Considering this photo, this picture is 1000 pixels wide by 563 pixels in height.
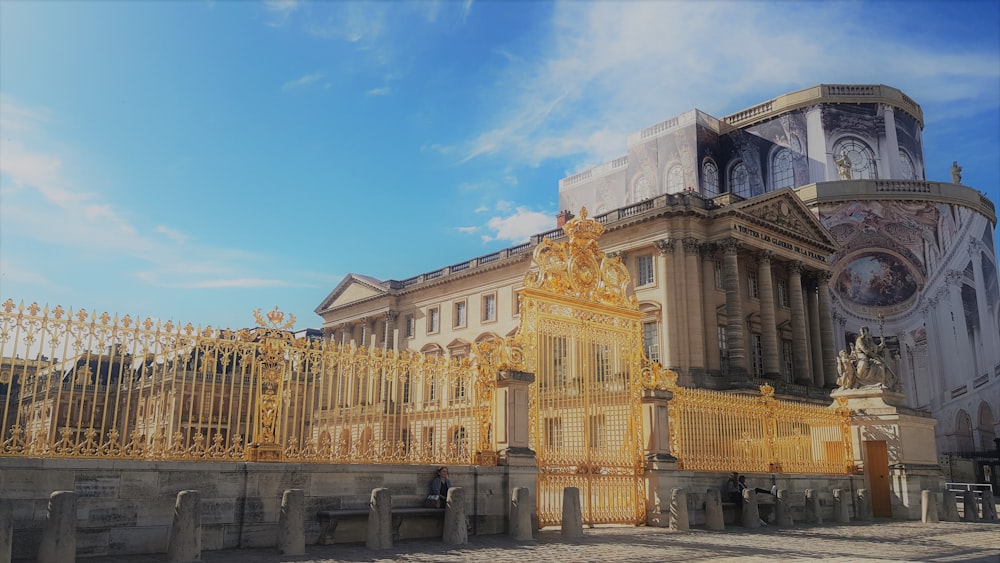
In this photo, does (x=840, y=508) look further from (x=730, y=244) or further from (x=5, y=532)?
(x=730, y=244)

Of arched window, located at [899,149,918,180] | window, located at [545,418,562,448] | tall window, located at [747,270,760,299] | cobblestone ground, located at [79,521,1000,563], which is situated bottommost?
cobblestone ground, located at [79,521,1000,563]

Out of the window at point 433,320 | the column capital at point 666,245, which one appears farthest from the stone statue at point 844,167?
the window at point 433,320

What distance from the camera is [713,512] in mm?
14594

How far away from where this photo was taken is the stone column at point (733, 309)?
38.7 meters

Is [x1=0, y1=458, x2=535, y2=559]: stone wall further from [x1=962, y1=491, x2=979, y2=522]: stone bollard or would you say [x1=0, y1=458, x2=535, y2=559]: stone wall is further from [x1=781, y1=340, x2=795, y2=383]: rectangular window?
[x1=781, y1=340, x2=795, y2=383]: rectangular window

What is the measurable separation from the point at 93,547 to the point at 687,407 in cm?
1031

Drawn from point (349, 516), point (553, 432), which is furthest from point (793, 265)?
point (349, 516)

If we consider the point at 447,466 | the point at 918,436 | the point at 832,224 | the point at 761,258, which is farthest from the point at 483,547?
the point at 832,224

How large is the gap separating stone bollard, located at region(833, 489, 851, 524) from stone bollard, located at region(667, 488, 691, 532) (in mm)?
5420

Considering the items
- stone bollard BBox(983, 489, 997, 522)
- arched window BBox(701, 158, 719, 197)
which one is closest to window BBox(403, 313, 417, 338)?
arched window BBox(701, 158, 719, 197)

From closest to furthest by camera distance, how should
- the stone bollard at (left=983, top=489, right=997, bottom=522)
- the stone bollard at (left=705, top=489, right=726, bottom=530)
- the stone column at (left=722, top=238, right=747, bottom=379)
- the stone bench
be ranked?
the stone bench, the stone bollard at (left=705, top=489, right=726, bottom=530), the stone bollard at (left=983, top=489, right=997, bottom=522), the stone column at (left=722, top=238, right=747, bottom=379)

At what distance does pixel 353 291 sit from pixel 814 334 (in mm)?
31588

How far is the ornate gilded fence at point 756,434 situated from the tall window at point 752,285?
2318 cm

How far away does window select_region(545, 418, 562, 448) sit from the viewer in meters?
13.7
